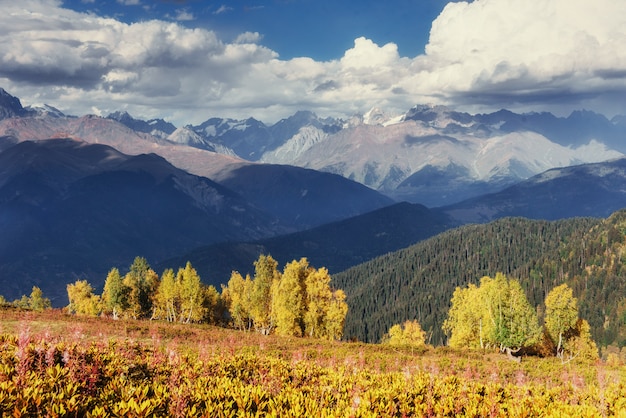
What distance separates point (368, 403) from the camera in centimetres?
1130

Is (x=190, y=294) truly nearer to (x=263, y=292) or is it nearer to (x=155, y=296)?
(x=155, y=296)

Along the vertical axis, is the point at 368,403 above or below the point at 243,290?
below

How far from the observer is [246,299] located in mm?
107500

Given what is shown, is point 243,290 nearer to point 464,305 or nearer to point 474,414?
point 464,305

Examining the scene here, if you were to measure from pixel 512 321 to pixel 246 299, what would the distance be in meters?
61.1

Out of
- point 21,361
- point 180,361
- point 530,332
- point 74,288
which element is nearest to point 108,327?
point 180,361

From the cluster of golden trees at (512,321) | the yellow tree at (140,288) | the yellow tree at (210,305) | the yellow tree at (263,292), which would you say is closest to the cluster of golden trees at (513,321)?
the cluster of golden trees at (512,321)

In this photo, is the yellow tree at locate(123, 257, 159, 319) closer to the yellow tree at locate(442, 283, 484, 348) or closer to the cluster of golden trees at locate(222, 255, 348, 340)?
the cluster of golden trees at locate(222, 255, 348, 340)

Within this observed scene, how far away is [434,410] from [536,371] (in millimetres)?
26403

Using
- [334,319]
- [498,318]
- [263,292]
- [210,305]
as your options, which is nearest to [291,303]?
[334,319]

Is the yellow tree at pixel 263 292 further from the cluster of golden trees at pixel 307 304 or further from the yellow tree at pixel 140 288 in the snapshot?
the yellow tree at pixel 140 288

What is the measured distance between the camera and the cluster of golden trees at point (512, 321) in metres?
73.2

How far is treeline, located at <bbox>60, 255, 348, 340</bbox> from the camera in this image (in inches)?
3177

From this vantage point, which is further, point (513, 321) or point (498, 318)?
point (498, 318)
